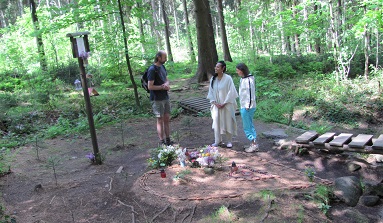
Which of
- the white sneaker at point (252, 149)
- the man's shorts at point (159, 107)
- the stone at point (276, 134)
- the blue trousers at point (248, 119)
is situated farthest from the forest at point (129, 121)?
the man's shorts at point (159, 107)

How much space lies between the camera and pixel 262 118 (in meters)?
9.18

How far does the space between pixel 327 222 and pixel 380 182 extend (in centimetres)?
190

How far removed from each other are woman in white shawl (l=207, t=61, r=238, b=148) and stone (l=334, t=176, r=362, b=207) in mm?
2476

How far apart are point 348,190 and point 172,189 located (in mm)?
2589

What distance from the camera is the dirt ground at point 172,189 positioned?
12.8 feet

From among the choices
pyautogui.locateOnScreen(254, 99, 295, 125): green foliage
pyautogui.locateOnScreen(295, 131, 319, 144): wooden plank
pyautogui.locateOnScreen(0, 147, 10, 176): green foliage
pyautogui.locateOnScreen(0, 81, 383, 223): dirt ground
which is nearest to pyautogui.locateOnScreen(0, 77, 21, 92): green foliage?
pyautogui.locateOnScreen(0, 147, 10, 176): green foliage

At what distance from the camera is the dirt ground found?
3898mm

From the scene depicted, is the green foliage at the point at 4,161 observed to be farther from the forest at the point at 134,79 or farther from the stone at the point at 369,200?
the stone at the point at 369,200

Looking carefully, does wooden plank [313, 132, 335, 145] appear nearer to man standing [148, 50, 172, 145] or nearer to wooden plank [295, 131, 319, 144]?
wooden plank [295, 131, 319, 144]

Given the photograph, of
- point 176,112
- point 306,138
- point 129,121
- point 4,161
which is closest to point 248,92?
point 306,138

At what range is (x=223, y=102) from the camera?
6.39m

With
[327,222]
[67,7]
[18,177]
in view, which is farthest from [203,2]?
[327,222]

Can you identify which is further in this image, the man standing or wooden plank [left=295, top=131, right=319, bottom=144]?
the man standing

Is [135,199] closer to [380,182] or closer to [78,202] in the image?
[78,202]
